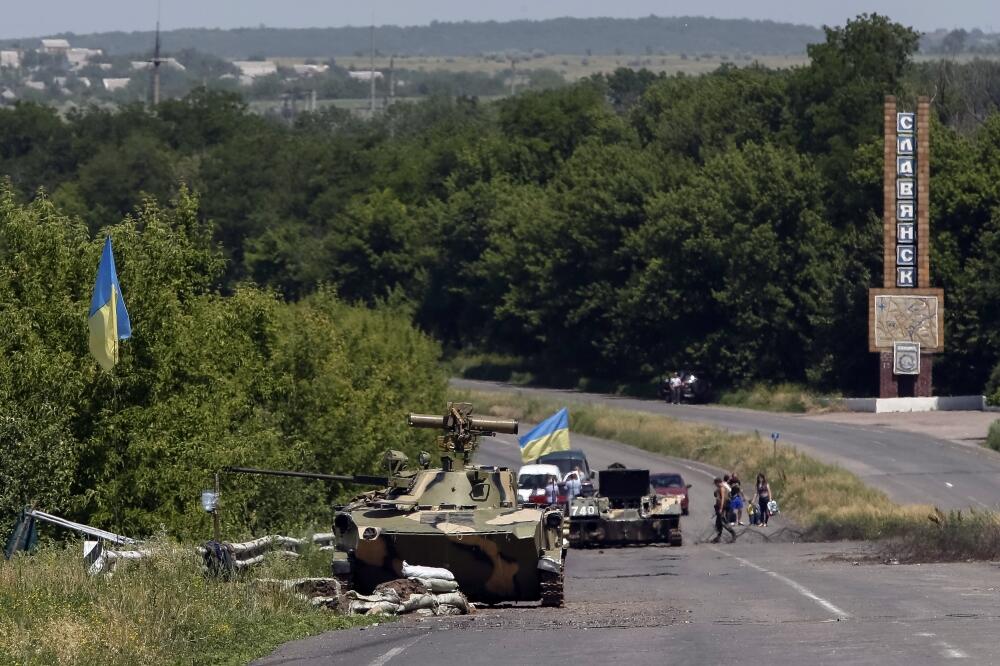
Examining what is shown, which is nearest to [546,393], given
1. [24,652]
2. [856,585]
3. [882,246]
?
[882,246]

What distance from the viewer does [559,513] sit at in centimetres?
2292

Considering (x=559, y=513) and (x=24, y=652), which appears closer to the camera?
(x=24, y=652)

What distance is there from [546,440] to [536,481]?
2616 millimetres

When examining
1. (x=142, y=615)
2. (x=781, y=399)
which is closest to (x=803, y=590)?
(x=142, y=615)

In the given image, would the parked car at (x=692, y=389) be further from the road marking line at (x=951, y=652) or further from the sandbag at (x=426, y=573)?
the road marking line at (x=951, y=652)

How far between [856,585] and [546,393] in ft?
230

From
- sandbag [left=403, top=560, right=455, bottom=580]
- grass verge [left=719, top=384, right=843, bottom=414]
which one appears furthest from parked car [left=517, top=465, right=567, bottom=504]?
grass verge [left=719, top=384, right=843, bottom=414]

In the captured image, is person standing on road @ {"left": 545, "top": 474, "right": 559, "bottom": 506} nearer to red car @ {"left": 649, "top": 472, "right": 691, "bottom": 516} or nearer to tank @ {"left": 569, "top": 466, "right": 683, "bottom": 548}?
red car @ {"left": 649, "top": 472, "right": 691, "bottom": 516}

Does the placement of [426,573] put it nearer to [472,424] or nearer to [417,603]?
[417,603]

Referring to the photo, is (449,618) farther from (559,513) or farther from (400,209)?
(400,209)

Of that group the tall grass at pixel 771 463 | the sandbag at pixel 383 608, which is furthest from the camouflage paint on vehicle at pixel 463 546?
the tall grass at pixel 771 463

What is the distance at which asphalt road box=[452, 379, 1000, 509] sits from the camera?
48.5 m

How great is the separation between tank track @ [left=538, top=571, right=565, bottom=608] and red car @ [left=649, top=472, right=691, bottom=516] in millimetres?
24705

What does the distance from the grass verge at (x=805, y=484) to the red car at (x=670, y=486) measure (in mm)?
2725
